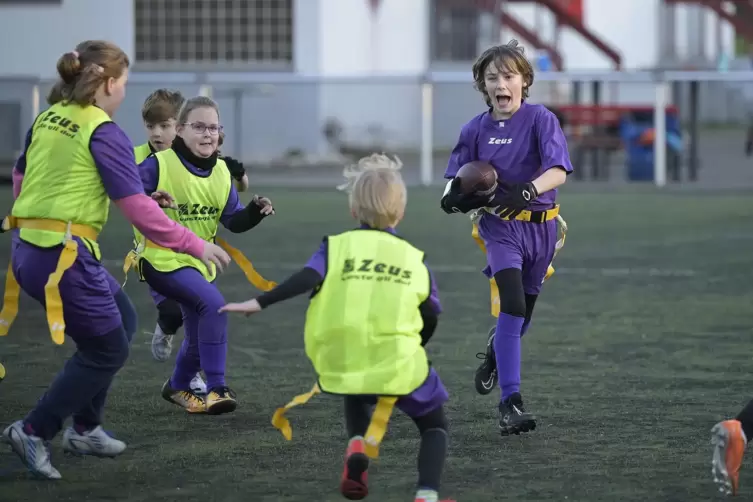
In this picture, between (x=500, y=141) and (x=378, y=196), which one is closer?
(x=378, y=196)

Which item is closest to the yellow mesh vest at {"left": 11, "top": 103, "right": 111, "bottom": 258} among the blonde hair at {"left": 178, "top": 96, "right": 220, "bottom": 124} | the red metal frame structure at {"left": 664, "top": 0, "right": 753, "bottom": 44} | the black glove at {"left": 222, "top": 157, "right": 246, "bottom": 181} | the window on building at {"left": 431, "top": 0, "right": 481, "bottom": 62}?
the blonde hair at {"left": 178, "top": 96, "right": 220, "bottom": 124}

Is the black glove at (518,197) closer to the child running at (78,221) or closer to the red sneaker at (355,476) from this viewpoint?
the child running at (78,221)

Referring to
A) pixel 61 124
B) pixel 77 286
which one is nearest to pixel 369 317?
pixel 77 286

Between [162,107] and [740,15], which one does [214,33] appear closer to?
[740,15]

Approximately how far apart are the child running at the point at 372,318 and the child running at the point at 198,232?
185 centimetres

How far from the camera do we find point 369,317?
5.59 m

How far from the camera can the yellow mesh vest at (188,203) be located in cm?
758

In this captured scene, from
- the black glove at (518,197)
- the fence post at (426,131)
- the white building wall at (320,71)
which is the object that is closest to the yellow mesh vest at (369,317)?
the black glove at (518,197)

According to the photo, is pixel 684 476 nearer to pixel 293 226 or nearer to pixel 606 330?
pixel 606 330

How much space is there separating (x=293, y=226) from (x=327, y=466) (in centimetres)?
1180

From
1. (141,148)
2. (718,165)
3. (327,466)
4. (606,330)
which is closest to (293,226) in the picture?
(606,330)

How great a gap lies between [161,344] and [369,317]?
11.7ft

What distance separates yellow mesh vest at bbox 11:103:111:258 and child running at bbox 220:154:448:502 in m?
0.93

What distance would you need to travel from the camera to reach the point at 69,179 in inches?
245
